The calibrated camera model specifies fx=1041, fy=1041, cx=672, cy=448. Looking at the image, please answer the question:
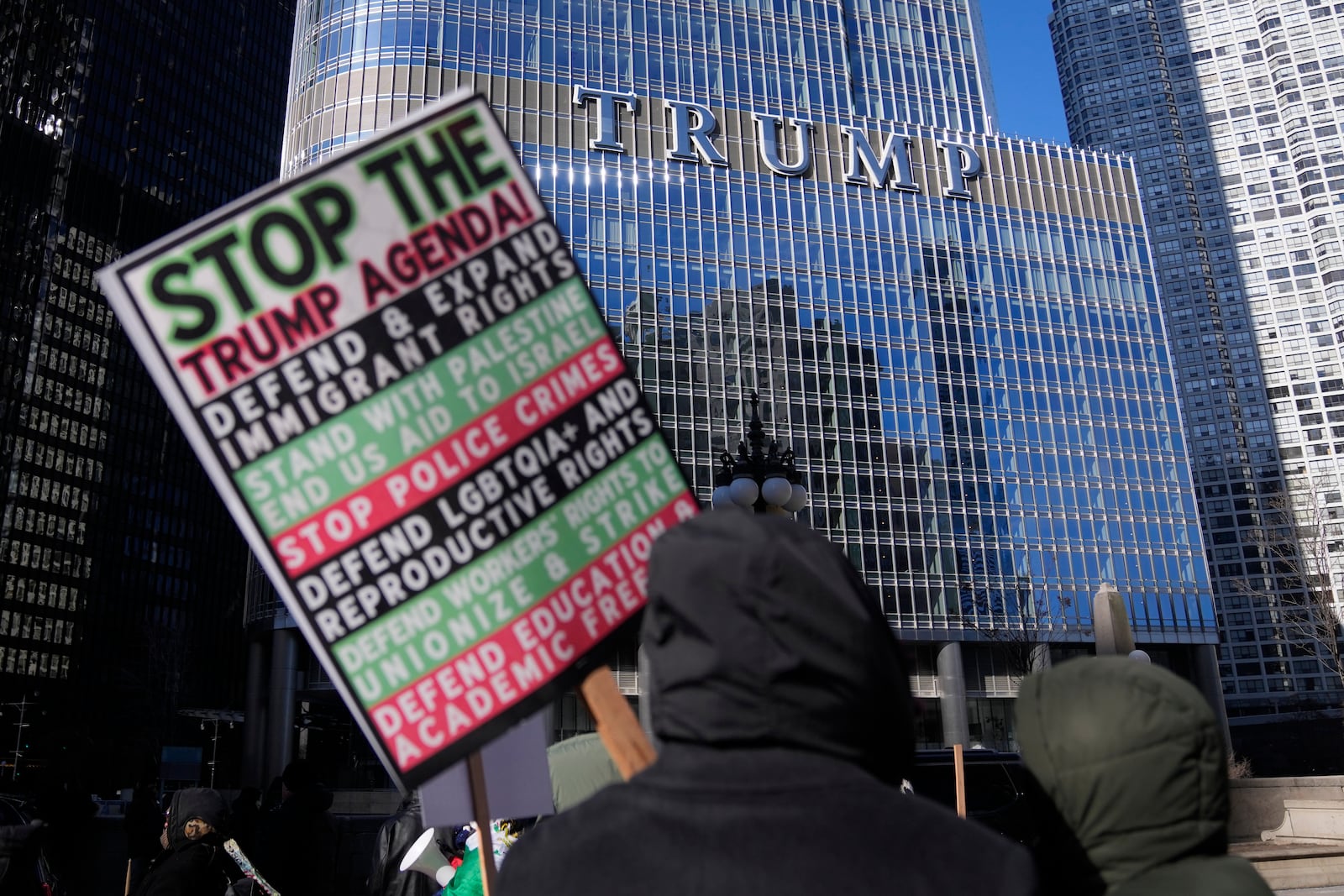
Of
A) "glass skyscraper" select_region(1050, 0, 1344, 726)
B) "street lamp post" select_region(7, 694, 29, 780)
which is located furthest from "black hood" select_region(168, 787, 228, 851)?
"glass skyscraper" select_region(1050, 0, 1344, 726)

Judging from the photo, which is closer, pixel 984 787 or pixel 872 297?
pixel 984 787

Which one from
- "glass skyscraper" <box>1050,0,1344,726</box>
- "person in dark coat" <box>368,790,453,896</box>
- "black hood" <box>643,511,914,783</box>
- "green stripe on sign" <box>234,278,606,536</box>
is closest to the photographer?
"black hood" <box>643,511,914,783</box>

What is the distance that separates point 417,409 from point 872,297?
201ft

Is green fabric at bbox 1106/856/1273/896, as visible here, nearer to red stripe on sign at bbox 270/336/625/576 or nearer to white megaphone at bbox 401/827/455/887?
red stripe on sign at bbox 270/336/625/576

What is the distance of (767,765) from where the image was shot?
5.49 feet

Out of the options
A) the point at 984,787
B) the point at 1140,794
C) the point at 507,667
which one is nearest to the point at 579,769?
the point at 507,667

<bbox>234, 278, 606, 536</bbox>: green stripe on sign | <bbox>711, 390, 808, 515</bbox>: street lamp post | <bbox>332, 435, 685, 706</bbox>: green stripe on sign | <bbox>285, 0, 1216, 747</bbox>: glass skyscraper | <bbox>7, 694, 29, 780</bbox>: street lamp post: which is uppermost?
<bbox>285, 0, 1216, 747</bbox>: glass skyscraper

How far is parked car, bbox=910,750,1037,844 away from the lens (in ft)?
48.5

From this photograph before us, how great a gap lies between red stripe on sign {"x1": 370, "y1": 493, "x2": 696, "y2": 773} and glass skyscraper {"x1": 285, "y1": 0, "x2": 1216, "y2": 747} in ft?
170

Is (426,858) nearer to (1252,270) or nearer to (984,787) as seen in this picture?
(984,787)

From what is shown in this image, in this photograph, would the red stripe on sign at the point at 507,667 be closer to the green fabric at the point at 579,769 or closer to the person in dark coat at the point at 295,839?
the green fabric at the point at 579,769

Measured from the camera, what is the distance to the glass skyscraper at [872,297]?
5803 centimetres

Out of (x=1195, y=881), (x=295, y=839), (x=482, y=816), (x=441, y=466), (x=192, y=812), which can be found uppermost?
(x=441, y=466)

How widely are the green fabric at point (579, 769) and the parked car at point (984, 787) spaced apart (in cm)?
1182
